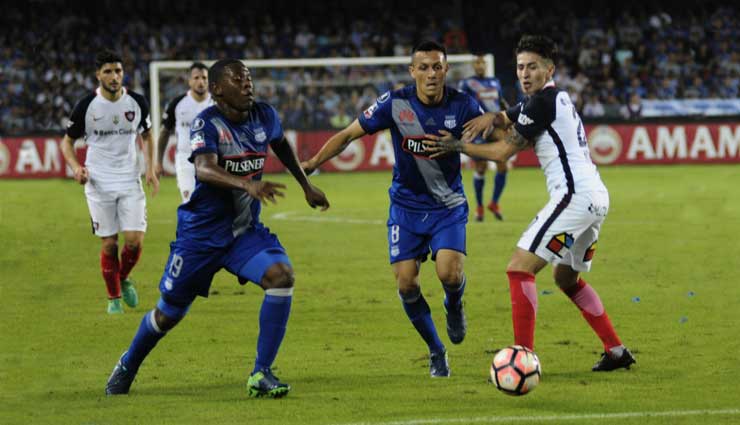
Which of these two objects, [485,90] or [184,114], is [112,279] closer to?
[184,114]

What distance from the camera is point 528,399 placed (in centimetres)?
745

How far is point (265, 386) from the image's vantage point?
7531mm

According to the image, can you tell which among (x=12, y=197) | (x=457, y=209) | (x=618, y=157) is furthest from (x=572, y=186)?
(x=618, y=157)

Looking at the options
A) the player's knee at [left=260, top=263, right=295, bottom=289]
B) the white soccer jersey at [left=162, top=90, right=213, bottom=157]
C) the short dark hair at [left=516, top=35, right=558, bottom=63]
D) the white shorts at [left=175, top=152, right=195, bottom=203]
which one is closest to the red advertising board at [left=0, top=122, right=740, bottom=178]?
the white soccer jersey at [left=162, top=90, right=213, bottom=157]

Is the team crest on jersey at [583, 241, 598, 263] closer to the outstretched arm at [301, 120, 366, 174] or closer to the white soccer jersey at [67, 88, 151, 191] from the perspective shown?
the outstretched arm at [301, 120, 366, 174]

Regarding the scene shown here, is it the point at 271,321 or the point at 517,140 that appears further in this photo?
the point at 517,140

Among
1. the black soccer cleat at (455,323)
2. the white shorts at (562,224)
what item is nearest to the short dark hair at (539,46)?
the white shorts at (562,224)

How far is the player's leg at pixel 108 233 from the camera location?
1149 cm

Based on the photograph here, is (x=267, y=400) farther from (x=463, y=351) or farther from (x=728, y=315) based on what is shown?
(x=728, y=315)

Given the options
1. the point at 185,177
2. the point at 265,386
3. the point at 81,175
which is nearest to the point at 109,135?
the point at 81,175

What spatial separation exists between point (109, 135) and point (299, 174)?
4370mm

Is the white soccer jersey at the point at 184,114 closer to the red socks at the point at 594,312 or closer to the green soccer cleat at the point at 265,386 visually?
the red socks at the point at 594,312

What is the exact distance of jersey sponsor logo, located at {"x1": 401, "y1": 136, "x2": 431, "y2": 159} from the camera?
8.59 meters

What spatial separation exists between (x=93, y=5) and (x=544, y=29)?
47.7ft
